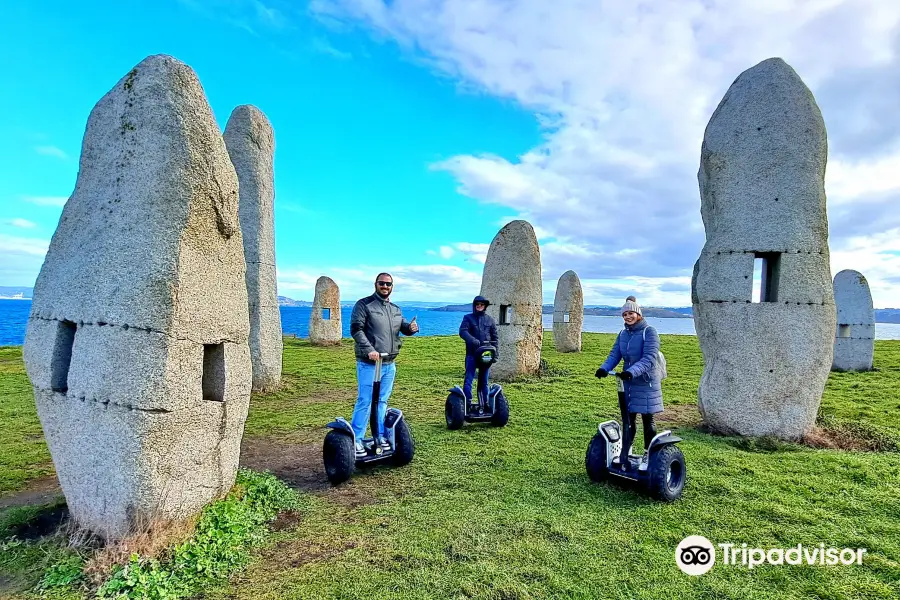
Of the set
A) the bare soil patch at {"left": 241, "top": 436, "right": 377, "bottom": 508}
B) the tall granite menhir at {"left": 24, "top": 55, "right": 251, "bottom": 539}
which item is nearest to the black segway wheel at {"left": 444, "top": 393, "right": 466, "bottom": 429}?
the bare soil patch at {"left": 241, "top": 436, "right": 377, "bottom": 508}

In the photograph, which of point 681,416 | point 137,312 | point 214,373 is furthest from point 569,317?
point 137,312

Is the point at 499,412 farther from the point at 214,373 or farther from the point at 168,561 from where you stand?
the point at 168,561

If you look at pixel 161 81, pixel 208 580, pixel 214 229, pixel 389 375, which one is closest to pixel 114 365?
pixel 214 229

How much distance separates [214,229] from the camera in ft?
13.5

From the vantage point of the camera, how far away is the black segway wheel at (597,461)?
5070mm

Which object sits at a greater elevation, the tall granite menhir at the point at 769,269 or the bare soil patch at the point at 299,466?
the tall granite menhir at the point at 769,269

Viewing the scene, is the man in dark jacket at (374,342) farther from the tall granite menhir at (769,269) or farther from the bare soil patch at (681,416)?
the bare soil patch at (681,416)

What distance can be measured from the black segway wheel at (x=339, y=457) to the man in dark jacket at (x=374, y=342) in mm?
238

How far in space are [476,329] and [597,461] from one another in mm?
3336

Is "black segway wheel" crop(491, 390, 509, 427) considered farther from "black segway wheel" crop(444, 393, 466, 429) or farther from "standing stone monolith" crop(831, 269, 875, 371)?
"standing stone monolith" crop(831, 269, 875, 371)

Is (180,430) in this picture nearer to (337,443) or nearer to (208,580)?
(208,580)

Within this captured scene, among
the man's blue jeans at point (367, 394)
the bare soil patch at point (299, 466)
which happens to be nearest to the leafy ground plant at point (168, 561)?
the bare soil patch at point (299, 466)

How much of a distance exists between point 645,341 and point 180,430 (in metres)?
4.31

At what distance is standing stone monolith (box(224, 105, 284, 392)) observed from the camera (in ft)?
32.5
